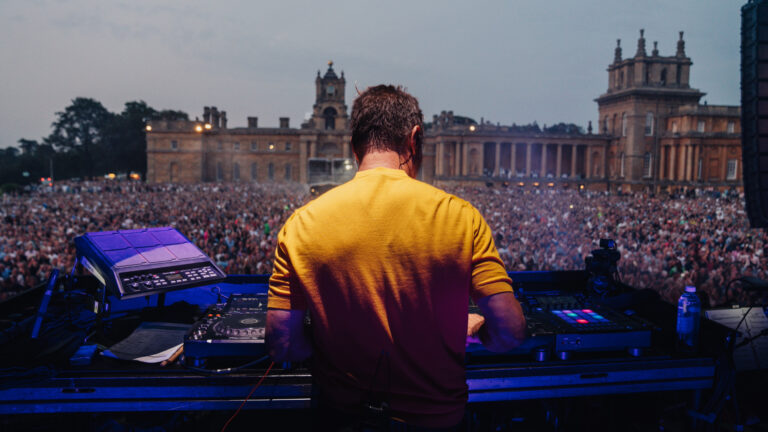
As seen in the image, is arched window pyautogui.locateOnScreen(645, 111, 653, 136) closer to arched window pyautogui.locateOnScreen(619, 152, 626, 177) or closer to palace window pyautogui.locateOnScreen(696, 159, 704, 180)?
arched window pyautogui.locateOnScreen(619, 152, 626, 177)

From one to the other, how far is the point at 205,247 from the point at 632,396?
31.7ft

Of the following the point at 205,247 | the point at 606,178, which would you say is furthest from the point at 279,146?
the point at 205,247

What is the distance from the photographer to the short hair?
1.64 meters

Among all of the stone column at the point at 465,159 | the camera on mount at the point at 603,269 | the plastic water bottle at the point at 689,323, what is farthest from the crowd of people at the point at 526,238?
the stone column at the point at 465,159

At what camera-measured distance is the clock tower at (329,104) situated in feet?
225

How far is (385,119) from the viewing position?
1.64 meters

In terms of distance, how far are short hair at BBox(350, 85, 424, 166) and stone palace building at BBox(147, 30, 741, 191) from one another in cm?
4326

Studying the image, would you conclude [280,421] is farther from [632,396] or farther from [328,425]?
[632,396]

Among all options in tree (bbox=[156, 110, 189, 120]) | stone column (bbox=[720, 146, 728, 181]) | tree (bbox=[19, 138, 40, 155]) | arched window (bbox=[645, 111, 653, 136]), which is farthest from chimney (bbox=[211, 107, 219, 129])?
stone column (bbox=[720, 146, 728, 181])

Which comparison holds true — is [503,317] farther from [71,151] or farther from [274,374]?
[71,151]

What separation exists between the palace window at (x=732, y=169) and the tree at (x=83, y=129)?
6447 centimetres

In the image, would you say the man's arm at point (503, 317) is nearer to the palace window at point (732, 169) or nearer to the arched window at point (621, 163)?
the palace window at point (732, 169)

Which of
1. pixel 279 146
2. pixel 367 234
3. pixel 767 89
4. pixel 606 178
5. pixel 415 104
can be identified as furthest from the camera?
pixel 279 146

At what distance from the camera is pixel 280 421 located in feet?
11.4
